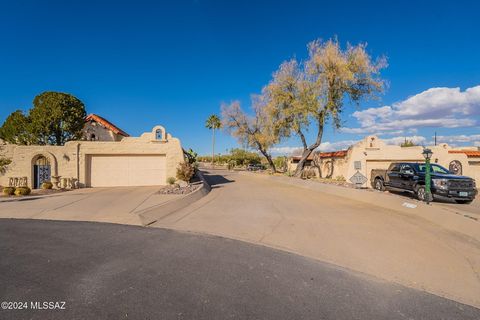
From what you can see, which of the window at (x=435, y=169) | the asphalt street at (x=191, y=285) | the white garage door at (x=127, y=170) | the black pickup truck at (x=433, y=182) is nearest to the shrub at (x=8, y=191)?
the white garage door at (x=127, y=170)

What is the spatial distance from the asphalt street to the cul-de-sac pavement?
0.06 ft

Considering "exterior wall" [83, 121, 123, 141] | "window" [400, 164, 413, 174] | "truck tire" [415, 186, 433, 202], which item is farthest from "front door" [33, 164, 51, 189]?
"truck tire" [415, 186, 433, 202]

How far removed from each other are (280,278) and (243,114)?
3442 cm

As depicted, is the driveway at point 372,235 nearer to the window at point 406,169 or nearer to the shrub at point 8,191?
the window at point 406,169

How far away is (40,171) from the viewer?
17844mm

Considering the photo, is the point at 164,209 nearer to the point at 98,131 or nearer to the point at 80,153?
the point at 80,153

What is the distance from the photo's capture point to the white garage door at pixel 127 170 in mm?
18875

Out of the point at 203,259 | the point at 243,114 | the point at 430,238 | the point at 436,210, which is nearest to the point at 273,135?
the point at 243,114

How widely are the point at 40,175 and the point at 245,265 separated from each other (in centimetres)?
1861

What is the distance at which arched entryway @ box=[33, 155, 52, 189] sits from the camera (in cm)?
1781

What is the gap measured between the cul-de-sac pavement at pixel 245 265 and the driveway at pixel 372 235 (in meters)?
0.03

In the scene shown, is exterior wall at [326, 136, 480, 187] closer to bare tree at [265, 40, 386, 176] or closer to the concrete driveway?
bare tree at [265, 40, 386, 176]

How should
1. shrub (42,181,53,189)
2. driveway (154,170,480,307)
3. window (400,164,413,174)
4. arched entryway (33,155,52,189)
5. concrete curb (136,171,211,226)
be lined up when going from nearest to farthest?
driveway (154,170,480,307) < concrete curb (136,171,211,226) < window (400,164,413,174) < shrub (42,181,53,189) < arched entryway (33,155,52,189)

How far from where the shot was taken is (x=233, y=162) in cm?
6606
